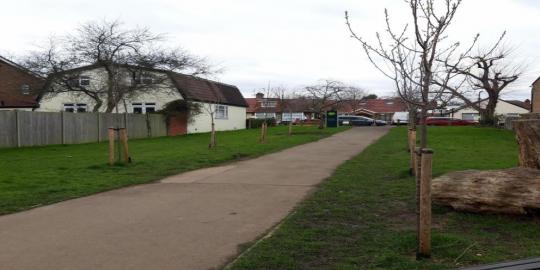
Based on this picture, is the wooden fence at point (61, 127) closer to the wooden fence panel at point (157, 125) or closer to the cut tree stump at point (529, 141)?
the wooden fence panel at point (157, 125)

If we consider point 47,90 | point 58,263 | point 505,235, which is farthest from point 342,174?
point 47,90

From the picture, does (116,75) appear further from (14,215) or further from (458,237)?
(458,237)

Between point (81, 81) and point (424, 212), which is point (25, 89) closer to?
point (81, 81)

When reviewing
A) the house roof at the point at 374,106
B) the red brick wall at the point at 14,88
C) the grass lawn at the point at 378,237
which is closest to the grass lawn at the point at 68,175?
the grass lawn at the point at 378,237

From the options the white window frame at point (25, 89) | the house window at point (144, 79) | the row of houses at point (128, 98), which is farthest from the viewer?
the white window frame at point (25, 89)

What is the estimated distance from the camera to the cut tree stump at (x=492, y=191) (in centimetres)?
666

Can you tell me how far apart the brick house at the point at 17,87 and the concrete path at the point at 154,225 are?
28.5 meters

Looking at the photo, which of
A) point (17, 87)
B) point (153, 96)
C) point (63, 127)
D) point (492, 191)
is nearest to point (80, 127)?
point (63, 127)

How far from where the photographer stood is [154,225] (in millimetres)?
6934

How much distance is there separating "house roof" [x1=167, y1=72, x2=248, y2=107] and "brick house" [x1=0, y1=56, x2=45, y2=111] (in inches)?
→ 351

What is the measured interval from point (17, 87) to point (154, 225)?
3893 cm

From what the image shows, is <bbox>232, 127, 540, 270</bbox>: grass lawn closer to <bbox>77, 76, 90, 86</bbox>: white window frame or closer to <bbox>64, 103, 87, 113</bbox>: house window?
<bbox>77, 76, 90, 86</bbox>: white window frame

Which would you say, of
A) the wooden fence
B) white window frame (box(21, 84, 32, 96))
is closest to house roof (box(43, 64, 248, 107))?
the wooden fence

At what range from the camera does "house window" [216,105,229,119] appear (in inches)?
1853
